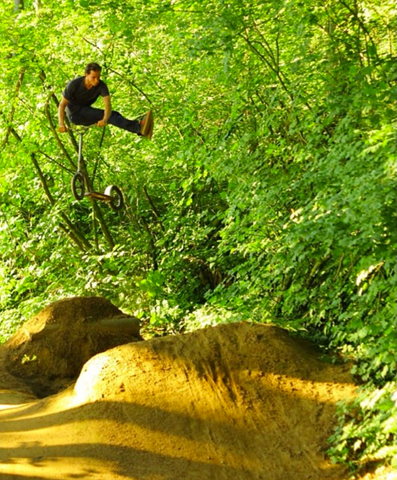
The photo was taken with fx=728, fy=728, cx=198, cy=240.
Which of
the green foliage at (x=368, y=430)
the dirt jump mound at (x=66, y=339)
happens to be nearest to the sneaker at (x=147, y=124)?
the dirt jump mound at (x=66, y=339)

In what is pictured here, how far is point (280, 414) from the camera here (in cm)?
770

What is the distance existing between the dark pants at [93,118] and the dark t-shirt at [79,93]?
79 mm

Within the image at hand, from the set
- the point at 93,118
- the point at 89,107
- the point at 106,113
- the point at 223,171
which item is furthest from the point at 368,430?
the point at 89,107

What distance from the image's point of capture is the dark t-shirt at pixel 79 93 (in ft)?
33.2

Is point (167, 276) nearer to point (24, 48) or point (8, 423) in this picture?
point (24, 48)

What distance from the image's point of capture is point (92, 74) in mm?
9812

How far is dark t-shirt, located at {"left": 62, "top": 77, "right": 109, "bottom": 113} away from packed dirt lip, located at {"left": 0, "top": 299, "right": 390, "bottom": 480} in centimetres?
375

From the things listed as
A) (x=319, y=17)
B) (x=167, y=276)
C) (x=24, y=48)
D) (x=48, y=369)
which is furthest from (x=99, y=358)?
(x=24, y=48)

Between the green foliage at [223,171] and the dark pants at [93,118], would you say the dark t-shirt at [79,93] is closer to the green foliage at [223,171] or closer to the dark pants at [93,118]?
the dark pants at [93,118]

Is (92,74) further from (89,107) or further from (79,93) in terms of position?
(89,107)

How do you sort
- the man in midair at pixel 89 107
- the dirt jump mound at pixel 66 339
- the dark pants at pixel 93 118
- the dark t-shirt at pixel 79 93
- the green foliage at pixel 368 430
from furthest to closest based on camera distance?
the dirt jump mound at pixel 66 339 < the dark pants at pixel 93 118 < the dark t-shirt at pixel 79 93 < the man in midair at pixel 89 107 < the green foliage at pixel 368 430

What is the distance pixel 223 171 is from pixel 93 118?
2.05m

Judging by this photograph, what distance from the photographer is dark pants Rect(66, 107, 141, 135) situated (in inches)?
410

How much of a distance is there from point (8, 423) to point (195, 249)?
22.7 ft
